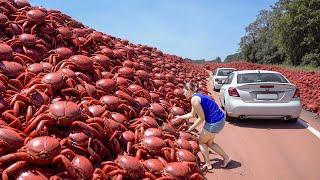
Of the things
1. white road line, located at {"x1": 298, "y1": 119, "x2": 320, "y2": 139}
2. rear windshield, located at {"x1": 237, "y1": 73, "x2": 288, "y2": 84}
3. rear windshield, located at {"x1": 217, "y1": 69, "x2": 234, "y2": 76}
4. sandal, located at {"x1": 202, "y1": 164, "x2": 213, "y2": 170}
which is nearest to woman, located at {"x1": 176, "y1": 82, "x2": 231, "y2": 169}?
sandal, located at {"x1": 202, "y1": 164, "x2": 213, "y2": 170}

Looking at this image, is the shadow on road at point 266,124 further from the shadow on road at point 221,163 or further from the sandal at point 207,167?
the sandal at point 207,167

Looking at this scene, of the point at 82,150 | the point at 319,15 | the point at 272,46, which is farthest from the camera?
the point at 272,46

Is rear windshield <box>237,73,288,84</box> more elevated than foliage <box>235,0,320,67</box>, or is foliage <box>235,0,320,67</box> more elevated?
foliage <box>235,0,320,67</box>

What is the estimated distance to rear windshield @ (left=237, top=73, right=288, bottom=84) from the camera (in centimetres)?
1111

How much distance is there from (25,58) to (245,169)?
13.6 feet

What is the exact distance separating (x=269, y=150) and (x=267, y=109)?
7.35ft

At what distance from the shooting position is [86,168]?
15.5ft

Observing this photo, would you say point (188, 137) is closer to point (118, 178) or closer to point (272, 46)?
point (118, 178)

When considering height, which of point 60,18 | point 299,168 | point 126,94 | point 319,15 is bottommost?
point 299,168

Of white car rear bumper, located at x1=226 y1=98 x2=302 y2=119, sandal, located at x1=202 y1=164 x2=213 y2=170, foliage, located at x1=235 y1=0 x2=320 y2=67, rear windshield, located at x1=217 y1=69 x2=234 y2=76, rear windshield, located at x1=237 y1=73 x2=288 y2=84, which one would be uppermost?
foliage, located at x1=235 y1=0 x2=320 y2=67

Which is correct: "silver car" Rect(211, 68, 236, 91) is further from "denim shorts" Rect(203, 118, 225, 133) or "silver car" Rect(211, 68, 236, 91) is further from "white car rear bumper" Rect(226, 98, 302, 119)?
"denim shorts" Rect(203, 118, 225, 133)

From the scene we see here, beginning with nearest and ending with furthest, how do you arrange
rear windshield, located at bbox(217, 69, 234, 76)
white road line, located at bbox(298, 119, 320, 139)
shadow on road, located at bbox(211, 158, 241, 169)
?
shadow on road, located at bbox(211, 158, 241, 169)
white road line, located at bbox(298, 119, 320, 139)
rear windshield, located at bbox(217, 69, 234, 76)

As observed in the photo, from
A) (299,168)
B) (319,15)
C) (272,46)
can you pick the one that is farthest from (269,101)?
(272,46)

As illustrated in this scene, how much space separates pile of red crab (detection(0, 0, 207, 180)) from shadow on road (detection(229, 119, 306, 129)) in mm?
2468
